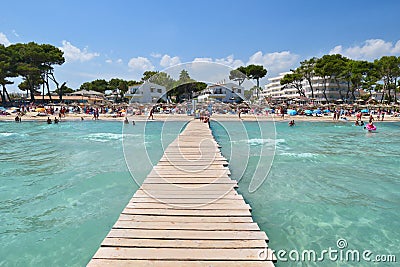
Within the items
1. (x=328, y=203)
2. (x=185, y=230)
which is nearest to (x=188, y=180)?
(x=185, y=230)

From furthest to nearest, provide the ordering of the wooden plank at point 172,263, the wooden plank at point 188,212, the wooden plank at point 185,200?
1. the wooden plank at point 185,200
2. the wooden plank at point 188,212
3. the wooden plank at point 172,263

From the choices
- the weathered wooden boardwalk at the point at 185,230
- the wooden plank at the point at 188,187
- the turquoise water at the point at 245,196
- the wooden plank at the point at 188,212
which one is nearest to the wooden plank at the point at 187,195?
the weathered wooden boardwalk at the point at 185,230

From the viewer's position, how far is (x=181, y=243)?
3.42m

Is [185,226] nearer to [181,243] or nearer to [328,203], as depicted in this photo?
[181,243]

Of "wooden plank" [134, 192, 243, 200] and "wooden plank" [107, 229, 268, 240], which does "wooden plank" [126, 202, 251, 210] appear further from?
"wooden plank" [107, 229, 268, 240]

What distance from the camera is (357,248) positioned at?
16.7ft

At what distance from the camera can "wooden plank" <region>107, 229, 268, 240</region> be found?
3559 mm

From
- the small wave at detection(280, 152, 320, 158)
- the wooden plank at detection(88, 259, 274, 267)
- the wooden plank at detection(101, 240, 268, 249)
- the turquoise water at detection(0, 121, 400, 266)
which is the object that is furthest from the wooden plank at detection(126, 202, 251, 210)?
the small wave at detection(280, 152, 320, 158)

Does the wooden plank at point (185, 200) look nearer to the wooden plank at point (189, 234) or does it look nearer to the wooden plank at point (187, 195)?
the wooden plank at point (187, 195)

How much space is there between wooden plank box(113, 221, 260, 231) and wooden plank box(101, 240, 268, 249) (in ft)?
1.06

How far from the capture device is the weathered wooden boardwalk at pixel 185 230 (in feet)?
10.2

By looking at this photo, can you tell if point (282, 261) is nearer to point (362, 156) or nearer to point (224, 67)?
point (224, 67)

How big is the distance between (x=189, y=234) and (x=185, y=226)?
25 centimetres

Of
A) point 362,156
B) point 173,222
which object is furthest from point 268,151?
point 173,222
